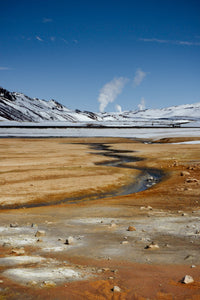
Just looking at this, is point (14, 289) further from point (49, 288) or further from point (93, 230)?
point (93, 230)

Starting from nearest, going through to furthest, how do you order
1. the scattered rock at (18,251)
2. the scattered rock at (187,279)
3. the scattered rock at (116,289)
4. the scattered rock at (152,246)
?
the scattered rock at (116,289), the scattered rock at (187,279), the scattered rock at (18,251), the scattered rock at (152,246)

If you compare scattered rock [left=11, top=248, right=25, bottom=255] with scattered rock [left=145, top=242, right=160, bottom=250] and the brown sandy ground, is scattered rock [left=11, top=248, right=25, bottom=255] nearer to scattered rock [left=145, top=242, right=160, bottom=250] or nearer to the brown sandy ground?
the brown sandy ground

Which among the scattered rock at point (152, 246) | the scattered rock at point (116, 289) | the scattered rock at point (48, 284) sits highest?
the scattered rock at point (152, 246)

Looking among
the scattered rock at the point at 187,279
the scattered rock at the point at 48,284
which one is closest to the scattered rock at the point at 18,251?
the scattered rock at the point at 48,284

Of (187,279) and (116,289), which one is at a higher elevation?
(187,279)

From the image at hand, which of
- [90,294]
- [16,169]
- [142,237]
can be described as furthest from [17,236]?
A: [16,169]

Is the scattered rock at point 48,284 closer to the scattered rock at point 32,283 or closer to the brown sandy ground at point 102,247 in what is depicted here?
the brown sandy ground at point 102,247

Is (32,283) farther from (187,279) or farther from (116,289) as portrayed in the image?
(187,279)

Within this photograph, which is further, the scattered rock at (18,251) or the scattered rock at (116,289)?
the scattered rock at (18,251)

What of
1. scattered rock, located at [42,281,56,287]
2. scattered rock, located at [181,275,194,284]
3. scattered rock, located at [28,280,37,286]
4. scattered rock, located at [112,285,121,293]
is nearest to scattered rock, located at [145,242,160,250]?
scattered rock, located at [181,275,194,284]

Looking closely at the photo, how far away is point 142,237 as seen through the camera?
36.8ft

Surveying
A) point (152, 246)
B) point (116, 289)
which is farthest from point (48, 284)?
point (152, 246)

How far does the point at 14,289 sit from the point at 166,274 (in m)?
3.69

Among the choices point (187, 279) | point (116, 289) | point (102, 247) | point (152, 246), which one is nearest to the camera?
point (116, 289)
